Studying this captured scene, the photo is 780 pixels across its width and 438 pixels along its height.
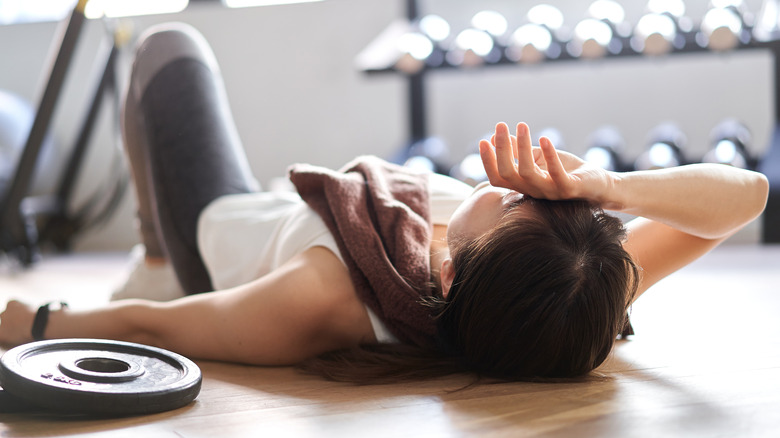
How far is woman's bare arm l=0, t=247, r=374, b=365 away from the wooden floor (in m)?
0.04

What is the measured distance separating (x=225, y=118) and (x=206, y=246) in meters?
0.29

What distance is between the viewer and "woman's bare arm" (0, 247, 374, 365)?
98 cm

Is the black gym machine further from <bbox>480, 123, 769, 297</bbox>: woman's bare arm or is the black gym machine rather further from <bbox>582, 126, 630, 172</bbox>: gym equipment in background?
<bbox>480, 123, 769, 297</bbox>: woman's bare arm

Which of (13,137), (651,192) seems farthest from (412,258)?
(13,137)

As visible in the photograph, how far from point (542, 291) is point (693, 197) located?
0.93ft

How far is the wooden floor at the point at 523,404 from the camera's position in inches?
29.7

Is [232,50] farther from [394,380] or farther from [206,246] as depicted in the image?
[394,380]

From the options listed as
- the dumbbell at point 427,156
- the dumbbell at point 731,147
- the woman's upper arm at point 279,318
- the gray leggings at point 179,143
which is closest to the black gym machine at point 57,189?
the gray leggings at point 179,143

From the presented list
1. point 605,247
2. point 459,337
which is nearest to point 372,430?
point 459,337

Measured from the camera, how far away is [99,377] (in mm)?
812

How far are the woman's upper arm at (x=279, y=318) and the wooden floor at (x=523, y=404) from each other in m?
0.03

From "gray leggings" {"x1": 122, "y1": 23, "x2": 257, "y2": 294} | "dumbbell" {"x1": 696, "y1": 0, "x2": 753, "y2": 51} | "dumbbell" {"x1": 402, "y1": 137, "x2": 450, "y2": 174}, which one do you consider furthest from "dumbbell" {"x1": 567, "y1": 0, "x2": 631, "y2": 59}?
"gray leggings" {"x1": 122, "y1": 23, "x2": 257, "y2": 294}

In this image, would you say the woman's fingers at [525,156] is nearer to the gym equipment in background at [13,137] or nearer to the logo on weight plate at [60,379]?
the logo on weight plate at [60,379]

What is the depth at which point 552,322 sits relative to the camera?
826mm
